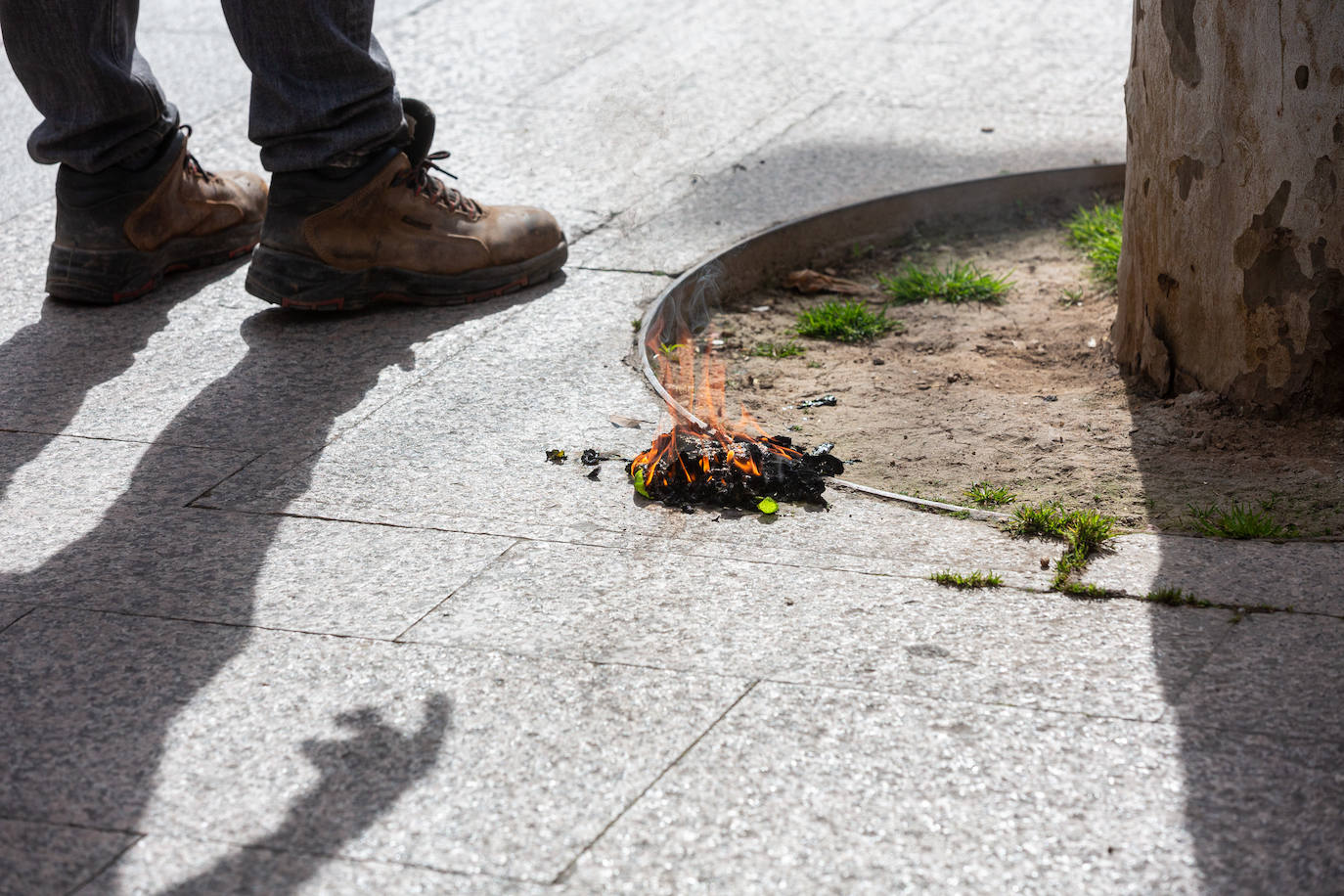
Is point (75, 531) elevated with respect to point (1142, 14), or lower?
lower

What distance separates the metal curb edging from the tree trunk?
47.3 inches

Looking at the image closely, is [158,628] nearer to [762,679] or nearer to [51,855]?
[51,855]

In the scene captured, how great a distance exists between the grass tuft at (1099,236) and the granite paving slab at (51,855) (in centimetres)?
303

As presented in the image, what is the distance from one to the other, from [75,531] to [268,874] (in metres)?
1.16

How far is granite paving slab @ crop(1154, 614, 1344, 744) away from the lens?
189 cm

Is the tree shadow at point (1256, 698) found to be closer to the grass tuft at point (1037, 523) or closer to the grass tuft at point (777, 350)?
the grass tuft at point (1037, 523)

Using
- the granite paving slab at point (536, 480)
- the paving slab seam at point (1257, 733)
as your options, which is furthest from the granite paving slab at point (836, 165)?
the paving slab seam at point (1257, 733)

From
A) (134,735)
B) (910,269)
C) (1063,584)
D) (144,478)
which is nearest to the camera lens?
(134,735)

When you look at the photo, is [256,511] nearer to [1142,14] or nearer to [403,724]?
[403,724]

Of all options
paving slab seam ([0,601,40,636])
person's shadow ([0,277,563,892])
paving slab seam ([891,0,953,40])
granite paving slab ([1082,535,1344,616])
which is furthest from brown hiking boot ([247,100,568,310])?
paving slab seam ([891,0,953,40])

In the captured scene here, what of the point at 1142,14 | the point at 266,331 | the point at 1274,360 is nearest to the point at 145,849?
the point at 266,331

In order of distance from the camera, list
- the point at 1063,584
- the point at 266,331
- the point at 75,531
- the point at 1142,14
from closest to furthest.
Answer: the point at 1063,584 < the point at 75,531 < the point at 1142,14 < the point at 266,331

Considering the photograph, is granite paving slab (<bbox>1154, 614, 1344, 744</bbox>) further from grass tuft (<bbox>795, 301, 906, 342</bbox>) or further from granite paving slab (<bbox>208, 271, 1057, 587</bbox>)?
grass tuft (<bbox>795, 301, 906, 342</bbox>)

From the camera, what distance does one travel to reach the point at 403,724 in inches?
77.5
